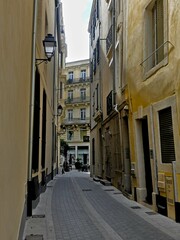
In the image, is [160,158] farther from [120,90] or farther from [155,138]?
[120,90]

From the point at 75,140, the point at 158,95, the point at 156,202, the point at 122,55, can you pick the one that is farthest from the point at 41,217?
the point at 75,140

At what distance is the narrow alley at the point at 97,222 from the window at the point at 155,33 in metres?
4.20

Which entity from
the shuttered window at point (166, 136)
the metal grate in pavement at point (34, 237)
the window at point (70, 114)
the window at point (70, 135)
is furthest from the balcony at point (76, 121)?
the metal grate in pavement at point (34, 237)

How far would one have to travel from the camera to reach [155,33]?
32.0 feet

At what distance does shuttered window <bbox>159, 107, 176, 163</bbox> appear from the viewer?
325 inches

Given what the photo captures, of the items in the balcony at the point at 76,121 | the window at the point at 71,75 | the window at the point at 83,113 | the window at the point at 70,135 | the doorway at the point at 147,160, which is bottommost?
the doorway at the point at 147,160

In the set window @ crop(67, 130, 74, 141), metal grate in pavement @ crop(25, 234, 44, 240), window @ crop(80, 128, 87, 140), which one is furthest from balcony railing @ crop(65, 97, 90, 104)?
metal grate in pavement @ crop(25, 234, 44, 240)

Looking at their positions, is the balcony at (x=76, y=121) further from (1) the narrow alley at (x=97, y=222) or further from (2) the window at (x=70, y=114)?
(1) the narrow alley at (x=97, y=222)

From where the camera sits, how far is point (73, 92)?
190 ft

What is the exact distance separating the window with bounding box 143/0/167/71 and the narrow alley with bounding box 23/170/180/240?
4203 millimetres

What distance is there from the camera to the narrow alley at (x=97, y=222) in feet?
21.3

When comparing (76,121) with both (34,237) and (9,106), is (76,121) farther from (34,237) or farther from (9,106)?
(9,106)

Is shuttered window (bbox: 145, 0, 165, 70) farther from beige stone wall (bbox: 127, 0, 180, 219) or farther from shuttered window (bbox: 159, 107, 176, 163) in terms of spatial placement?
shuttered window (bbox: 159, 107, 176, 163)

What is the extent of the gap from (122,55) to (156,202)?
257 inches
